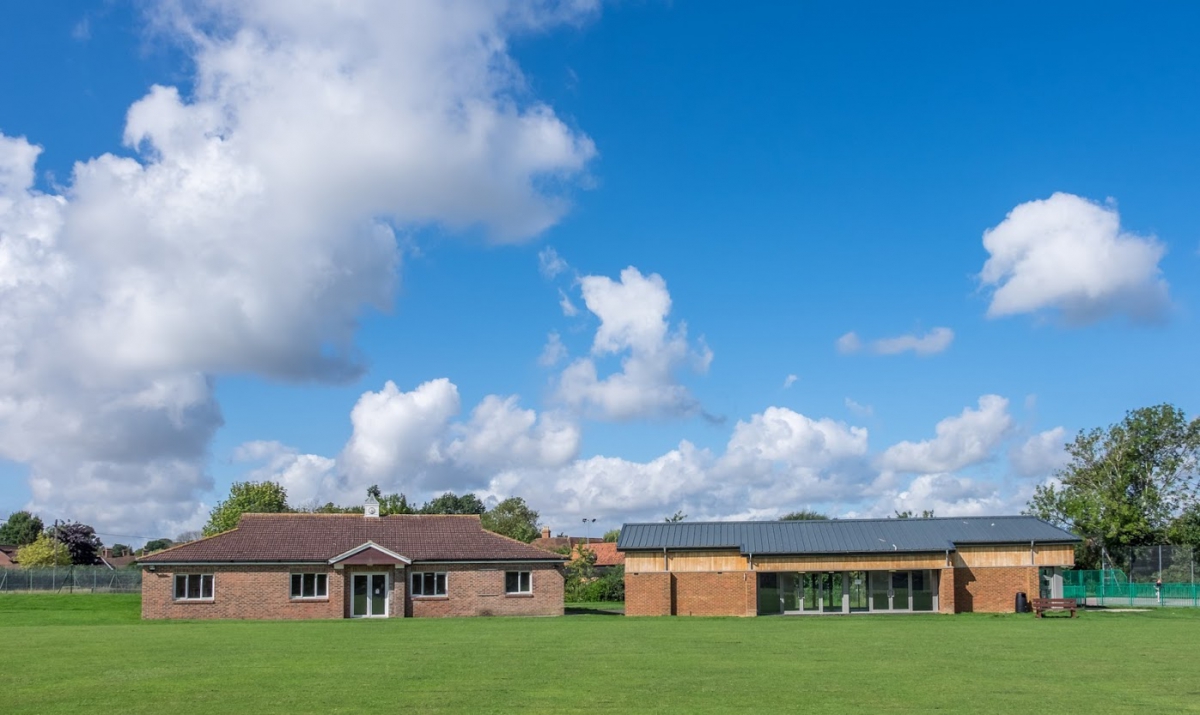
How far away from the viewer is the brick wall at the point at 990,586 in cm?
4628

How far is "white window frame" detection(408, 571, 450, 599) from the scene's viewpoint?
4762 centimetres

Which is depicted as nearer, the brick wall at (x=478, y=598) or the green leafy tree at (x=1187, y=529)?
the brick wall at (x=478, y=598)

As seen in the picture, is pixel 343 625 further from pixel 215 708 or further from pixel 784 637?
pixel 215 708

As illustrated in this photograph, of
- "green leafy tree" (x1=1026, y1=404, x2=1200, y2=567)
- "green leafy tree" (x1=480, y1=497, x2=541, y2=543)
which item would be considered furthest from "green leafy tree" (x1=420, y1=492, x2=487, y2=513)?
"green leafy tree" (x1=1026, y1=404, x2=1200, y2=567)

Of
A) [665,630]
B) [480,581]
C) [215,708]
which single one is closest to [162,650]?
[215,708]

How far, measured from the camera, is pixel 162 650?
26.1m

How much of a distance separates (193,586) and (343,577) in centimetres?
623

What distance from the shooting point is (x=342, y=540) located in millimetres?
49188

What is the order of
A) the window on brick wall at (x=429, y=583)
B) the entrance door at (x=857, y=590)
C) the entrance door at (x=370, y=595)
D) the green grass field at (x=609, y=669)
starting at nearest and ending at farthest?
1. the green grass field at (x=609, y=669)
2. the entrance door at (x=370, y=595)
3. the window on brick wall at (x=429, y=583)
4. the entrance door at (x=857, y=590)

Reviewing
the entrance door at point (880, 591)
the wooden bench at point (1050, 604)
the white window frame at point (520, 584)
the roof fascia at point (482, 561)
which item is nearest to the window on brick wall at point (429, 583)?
the roof fascia at point (482, 561)

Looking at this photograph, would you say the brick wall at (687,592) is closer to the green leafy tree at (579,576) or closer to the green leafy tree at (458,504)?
the green leafy tree at (579,576)

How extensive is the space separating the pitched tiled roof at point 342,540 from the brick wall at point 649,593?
14.2ft

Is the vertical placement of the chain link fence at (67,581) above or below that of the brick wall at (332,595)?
below

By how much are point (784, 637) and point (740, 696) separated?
14123 mm
